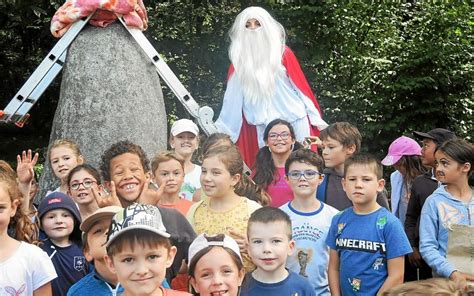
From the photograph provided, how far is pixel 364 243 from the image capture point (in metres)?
4.02

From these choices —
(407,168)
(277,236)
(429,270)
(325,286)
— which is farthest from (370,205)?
(407,168)

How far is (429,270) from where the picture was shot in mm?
5098

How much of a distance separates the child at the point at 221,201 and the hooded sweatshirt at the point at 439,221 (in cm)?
108

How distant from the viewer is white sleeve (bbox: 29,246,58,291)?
3.43 m

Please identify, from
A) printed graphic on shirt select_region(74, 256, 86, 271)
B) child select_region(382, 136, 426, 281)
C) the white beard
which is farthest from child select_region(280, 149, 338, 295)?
the white beard

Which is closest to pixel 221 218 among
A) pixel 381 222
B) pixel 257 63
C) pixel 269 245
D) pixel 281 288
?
pixel 269 245

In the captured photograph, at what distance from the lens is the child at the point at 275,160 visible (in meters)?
5.03

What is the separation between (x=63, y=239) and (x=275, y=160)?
67.1 inches

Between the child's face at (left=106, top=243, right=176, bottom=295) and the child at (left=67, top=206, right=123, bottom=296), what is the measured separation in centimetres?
39

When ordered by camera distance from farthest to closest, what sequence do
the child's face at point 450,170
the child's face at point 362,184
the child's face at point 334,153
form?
1. the child's face at point 334,153
2. the child's face at point 450,170
3. the child's face at point 362,184

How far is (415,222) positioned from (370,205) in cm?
104

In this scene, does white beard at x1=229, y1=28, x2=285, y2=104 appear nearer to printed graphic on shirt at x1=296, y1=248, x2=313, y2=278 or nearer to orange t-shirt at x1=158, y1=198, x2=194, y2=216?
orange t-shirt at x1=158, y1=198, x2=194, y2=216

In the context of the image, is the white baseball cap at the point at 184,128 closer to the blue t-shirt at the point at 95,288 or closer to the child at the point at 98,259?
the child at the point at 98,259

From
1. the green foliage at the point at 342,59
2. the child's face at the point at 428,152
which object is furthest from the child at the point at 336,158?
the green foliage at the point at 342,59
